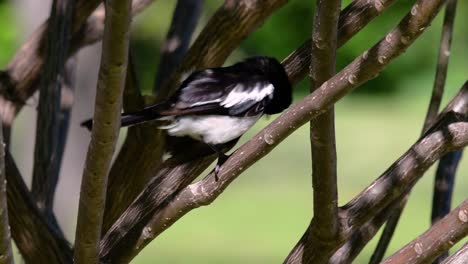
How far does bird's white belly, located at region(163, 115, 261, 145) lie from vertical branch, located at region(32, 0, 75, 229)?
498 mm

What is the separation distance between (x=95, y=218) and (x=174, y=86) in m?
1.37

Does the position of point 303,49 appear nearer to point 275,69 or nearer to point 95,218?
point 275,69

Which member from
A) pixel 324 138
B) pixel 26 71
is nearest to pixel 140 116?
pixel 26 71

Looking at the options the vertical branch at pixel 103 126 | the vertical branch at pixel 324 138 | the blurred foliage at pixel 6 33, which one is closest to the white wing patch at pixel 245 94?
the vertical branch at pixel 324 138

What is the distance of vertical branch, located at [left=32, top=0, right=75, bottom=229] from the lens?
177 inches

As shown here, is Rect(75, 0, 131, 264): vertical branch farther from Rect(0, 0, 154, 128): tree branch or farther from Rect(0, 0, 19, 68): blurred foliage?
Rect(0, 0, 19, 68): blurred foliage

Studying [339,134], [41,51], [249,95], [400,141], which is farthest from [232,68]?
[339,134]

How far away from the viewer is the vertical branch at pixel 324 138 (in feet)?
10.2

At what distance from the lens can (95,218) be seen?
3.26 m

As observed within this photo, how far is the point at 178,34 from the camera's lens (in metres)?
5.36

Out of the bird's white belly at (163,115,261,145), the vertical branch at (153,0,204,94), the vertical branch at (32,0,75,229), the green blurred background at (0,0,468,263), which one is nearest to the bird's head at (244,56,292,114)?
the bird's white belly at (163,115,261,145)

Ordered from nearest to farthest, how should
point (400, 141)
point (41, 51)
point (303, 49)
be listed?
point (303, 49)
point (41, 51)
point (400, 141)

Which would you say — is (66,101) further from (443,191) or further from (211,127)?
(443,191)

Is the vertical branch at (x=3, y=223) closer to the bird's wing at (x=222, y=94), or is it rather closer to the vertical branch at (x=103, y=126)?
the vertical branch at (x=103, y=126)
